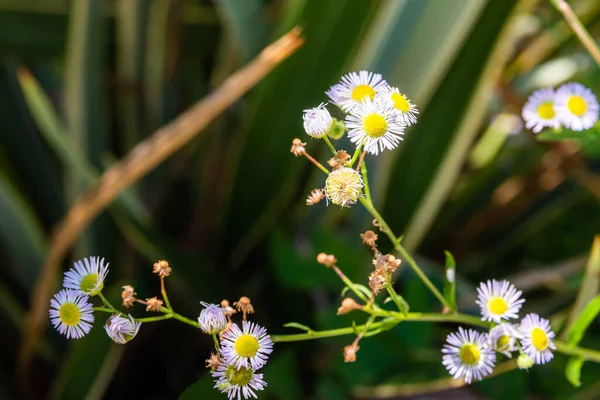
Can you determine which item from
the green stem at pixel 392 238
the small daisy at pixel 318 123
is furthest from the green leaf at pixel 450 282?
the small daisy at pixel 318 123

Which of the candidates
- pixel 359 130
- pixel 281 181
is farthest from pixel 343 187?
pixel 281 181

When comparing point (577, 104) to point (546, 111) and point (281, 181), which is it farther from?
point (281, 181)

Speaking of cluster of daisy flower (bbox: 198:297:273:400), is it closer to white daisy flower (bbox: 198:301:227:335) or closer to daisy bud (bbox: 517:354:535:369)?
white daisy flower (bbox: 198:301:227:335)

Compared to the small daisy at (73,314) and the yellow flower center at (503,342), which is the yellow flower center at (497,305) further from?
the small daisy at (73,314)

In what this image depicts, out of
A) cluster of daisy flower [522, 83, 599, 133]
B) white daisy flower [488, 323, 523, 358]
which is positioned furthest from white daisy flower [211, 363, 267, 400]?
cluster of daisy flower [522, 83, 599, 133]

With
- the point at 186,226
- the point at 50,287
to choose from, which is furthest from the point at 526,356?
the point at 186,226

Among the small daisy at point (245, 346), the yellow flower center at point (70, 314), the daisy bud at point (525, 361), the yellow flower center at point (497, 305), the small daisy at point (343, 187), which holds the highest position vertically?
the small daisy at point (343, 187)
